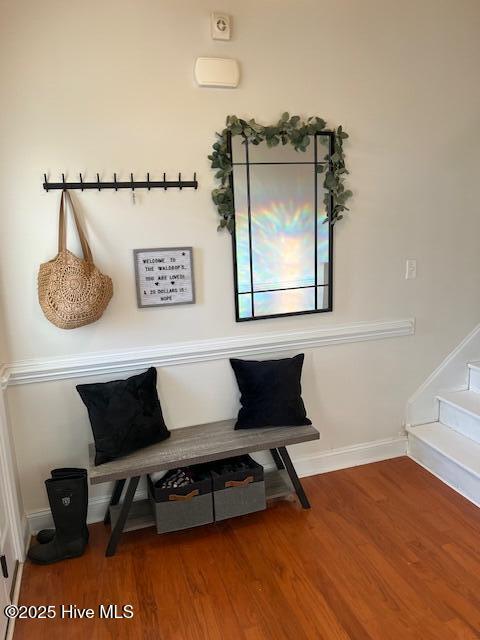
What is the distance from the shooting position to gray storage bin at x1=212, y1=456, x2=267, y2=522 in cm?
223

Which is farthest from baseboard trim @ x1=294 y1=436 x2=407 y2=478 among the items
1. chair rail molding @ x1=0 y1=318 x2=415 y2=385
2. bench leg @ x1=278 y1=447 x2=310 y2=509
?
chair rail molding @ x1=0 y1=318 x2=415 y2=385

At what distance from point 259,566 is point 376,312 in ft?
4.83

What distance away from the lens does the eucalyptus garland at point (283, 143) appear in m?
2.23

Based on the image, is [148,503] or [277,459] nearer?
[148,503]

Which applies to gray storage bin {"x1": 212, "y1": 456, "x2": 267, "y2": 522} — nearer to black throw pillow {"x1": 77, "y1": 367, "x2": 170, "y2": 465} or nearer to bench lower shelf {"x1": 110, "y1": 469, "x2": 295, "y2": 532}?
bench lower shelf {"x1": 110, "y1": 469, "x2": 295, "y2": 532}

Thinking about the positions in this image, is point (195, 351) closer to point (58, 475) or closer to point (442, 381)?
point (58, 475)

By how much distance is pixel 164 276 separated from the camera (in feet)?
7.45

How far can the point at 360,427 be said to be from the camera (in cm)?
282

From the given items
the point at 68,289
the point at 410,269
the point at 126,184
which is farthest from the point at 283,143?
the point at 68,289

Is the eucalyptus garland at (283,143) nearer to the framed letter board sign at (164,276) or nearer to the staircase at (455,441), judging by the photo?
the framed letter board sign at (164,276)

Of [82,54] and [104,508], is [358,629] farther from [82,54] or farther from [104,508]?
[82,54]

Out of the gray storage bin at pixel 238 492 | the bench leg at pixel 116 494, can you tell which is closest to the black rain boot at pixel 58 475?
the bench leg at pixel 116 494

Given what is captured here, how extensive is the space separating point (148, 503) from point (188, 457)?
44cm

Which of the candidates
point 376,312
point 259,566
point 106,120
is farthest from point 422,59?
point 259,566
